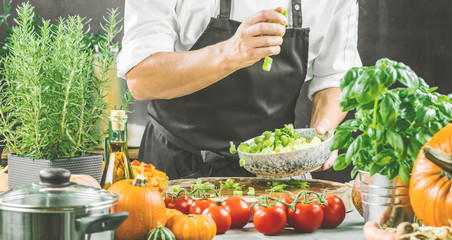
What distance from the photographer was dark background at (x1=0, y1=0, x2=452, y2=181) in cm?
321

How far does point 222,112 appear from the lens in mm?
2125

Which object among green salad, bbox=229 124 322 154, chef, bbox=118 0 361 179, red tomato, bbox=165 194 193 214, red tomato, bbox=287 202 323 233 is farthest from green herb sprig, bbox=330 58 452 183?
chef, bbox=118 0 361 179

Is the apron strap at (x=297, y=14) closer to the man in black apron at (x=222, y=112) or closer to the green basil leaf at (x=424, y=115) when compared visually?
the man in black apron at (x=222, y=112)

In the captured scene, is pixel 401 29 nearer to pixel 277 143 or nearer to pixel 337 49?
pixel 337 49

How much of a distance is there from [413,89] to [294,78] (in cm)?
125

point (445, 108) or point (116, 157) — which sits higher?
point (445, 108)

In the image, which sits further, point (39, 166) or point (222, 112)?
point (222, 112)

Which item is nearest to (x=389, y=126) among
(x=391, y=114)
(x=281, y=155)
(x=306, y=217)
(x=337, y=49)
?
(x=391, y=114)

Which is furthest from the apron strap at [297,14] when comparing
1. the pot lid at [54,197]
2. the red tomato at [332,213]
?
the pot lid at [54,197]

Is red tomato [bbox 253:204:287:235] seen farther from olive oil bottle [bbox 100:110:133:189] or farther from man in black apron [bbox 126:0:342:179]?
man in black apron [bbox 126:0:342:179]

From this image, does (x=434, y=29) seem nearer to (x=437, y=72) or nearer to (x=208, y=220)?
(x=437, y=72)

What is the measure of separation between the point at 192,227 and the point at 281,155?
67 cm

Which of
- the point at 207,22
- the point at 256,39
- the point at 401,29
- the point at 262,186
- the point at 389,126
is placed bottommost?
the point at 262,186

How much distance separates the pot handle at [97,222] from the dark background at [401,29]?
250 centimetres
